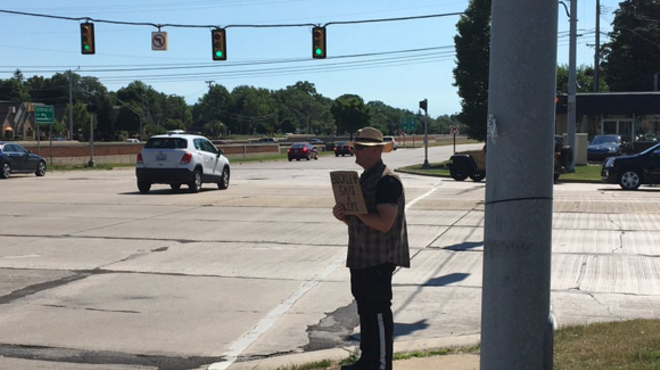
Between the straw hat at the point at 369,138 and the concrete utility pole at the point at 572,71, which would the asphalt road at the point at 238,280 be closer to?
the straw hat at the point at 369,138

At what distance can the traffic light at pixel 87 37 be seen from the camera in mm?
30812

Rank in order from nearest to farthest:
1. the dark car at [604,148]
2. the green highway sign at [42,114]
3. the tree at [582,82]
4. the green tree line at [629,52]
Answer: the dark car at [604,148], the green highway sign at [42,114], the green tree line at [629,52], the tree at [582,82]

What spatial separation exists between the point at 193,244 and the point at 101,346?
19.2 ft

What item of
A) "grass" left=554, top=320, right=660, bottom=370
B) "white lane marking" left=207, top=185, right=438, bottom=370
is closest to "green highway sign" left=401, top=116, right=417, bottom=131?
"white lane marking" left=207, top=185, right=438, bottom=370

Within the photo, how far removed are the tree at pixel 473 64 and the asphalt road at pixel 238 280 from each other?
104 ft

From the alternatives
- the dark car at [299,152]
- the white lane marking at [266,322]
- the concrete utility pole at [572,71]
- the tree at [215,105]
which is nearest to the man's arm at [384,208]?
the white lane marking at [266,322]

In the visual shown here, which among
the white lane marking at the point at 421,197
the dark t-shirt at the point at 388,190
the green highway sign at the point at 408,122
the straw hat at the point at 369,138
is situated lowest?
the white lane marking at the point at 421,197

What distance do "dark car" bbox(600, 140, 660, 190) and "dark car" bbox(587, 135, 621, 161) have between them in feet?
60.7

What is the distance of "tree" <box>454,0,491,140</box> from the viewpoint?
48.8m

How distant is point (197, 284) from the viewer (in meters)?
9.60

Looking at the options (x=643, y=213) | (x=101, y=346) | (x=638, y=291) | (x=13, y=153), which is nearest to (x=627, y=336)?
(x=638, y=291)

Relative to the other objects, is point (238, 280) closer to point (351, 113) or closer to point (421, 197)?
point (421, 197)

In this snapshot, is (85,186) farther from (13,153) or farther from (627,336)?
(627,336)

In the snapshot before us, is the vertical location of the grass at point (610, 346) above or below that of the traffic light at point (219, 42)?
below
